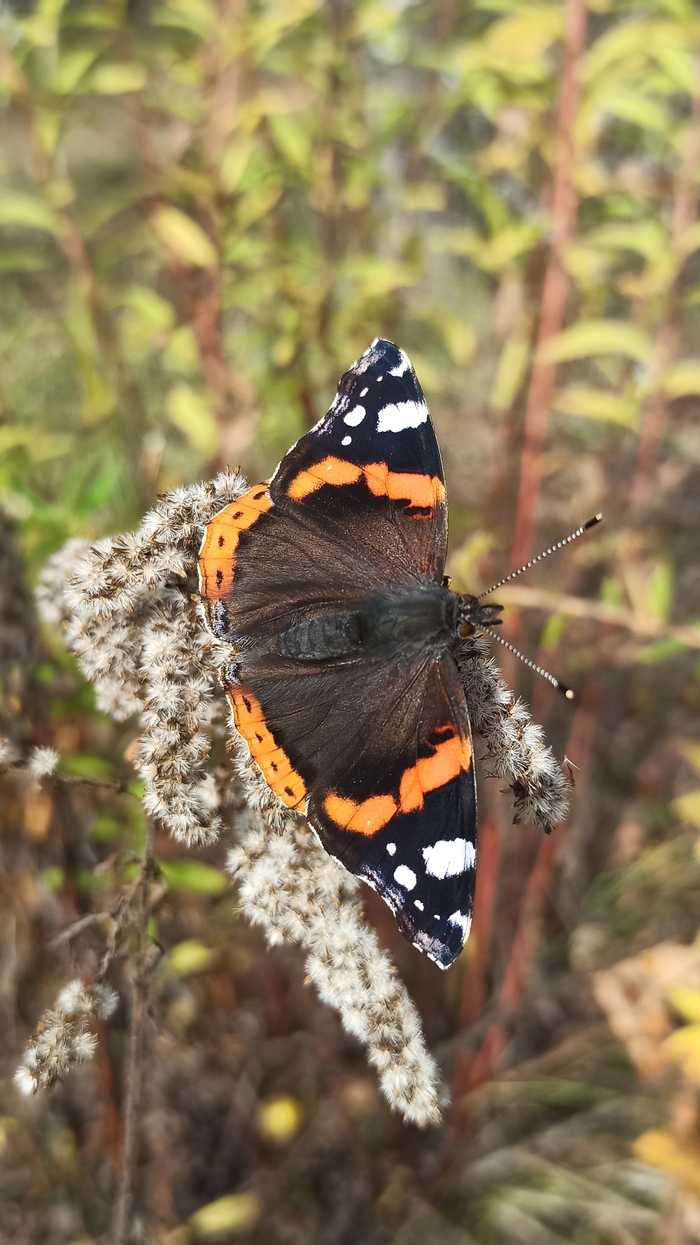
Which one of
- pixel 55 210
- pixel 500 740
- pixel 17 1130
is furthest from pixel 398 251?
pixel 17 1130

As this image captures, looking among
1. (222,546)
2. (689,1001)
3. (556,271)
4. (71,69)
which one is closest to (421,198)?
(556,271)

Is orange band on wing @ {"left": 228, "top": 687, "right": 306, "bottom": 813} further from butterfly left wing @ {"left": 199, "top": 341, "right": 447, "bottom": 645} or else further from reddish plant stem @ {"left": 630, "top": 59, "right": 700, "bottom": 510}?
reddish plant stem @ {"left": 630, "top": 59, "right": 700, "bottom": 510}

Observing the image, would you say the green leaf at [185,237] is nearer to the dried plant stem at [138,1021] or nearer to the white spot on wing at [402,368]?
the white spot on wing at [402,368]

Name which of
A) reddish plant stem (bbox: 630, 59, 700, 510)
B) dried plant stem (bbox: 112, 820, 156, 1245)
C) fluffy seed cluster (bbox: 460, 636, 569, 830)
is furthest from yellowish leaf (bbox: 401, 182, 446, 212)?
dried plant stem (bbox: 112, 820, 156, 1245)

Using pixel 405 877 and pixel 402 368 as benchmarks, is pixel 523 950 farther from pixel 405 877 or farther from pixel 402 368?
pixel 402 368

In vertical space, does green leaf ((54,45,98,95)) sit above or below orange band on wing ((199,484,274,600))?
above

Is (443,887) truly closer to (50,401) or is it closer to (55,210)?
(55,210)

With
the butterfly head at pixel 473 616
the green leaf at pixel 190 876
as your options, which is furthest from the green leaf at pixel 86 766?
the butterfly head at pixel 473 616
